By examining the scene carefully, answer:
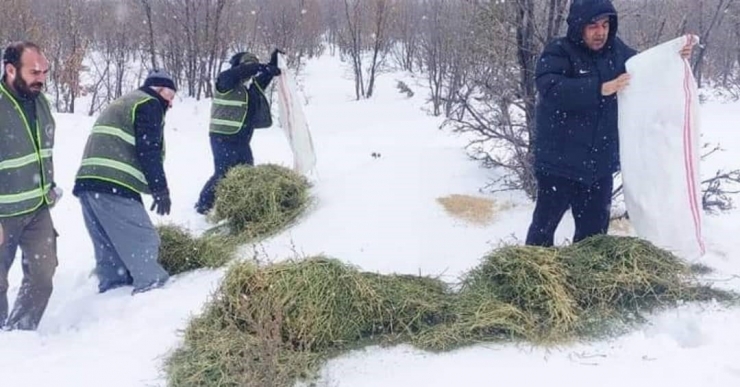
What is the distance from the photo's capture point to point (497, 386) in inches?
98.0

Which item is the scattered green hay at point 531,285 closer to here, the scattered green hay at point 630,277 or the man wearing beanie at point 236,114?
the scattered green hay at point 630,277

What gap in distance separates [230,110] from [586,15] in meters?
3.70

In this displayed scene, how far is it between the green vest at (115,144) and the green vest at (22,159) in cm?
32

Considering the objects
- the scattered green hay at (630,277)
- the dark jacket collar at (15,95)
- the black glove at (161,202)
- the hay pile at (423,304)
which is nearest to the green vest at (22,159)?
the dark jacket collar at (15,95)

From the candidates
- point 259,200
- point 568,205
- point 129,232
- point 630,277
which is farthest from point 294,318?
point 259,200

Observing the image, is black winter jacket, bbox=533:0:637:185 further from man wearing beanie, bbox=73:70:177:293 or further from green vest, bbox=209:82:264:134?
green vest, bbox=209:82:264:134

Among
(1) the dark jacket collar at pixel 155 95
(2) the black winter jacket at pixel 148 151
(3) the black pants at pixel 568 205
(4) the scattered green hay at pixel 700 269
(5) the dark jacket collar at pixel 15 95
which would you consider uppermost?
(5) the dark jacket collar at pixel 15 95

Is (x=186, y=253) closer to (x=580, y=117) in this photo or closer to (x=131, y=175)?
(x=131, y=175)

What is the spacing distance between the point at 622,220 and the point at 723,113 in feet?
44.8

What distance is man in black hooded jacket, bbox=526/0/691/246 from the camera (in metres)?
3.23

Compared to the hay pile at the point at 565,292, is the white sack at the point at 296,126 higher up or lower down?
higher up

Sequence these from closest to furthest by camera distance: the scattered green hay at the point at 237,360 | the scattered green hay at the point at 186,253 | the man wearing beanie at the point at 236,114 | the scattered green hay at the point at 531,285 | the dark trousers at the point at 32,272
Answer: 1. the scattered green hay at the point at 237,360
2. the scattered green hay at the point at 531,285
3. the dark trousers at the point at 32,272
4. the scattered green hay at the point at 186,253
5. the man wearing beanie at the point at 236,114

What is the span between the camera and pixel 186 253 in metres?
4.55

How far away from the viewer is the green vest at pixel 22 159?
3549 mm
